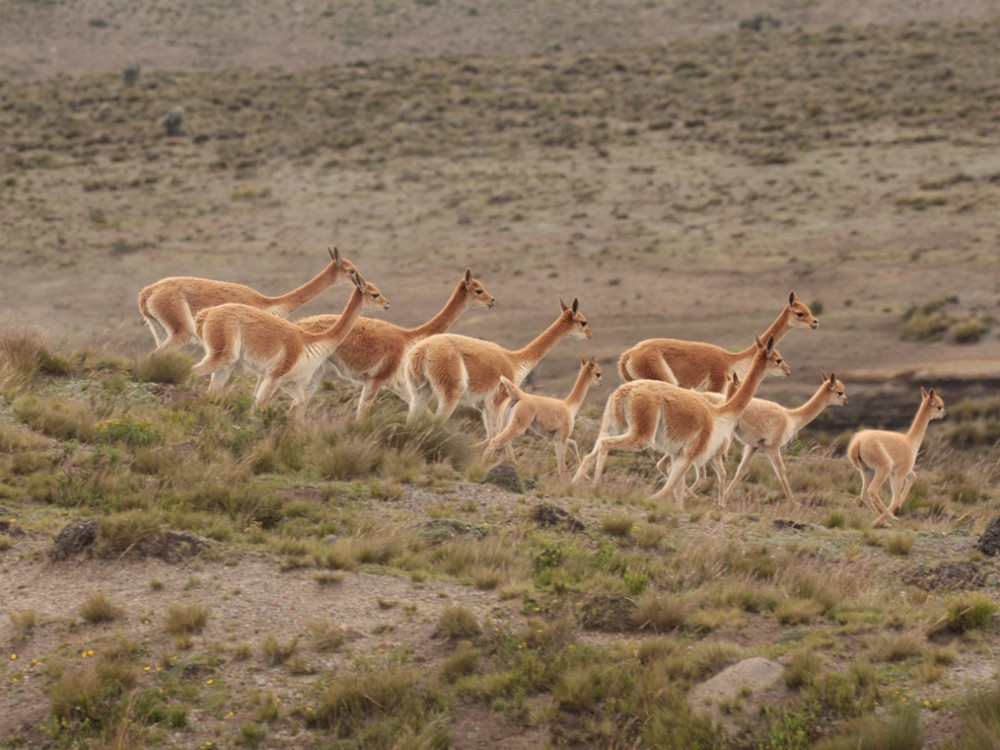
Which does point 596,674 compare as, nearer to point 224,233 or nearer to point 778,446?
point 778,446

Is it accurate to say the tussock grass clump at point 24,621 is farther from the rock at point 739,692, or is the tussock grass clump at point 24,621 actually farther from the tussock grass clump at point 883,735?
the tussock grass clump at point 883,735

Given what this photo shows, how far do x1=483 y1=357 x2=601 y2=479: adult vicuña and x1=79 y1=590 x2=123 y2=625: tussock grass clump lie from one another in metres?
5.22

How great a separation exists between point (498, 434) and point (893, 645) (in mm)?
5922

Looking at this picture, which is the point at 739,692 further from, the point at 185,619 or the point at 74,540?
the point at 74,540

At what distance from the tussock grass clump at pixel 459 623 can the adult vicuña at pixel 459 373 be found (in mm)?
4744

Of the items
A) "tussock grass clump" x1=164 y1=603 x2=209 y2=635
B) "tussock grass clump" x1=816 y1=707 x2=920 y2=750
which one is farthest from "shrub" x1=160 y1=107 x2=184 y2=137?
"tussock grass clump" x1=816 y1=707 x2=920 y2=750

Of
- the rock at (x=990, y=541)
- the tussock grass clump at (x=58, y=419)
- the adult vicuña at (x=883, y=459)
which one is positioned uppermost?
the tussock grass clump at (x=58, y=419)

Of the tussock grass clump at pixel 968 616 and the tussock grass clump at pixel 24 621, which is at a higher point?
the tussock grass clump at pixel 24 621

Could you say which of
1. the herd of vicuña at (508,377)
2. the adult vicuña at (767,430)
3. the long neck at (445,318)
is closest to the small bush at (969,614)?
the herd of vicuña at (508,377)

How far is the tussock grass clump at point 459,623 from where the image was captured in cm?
924

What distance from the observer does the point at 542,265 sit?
3297 cm

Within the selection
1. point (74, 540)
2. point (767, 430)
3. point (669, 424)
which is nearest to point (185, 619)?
point (74, 540)

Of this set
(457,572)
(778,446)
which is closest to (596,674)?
(457,572)

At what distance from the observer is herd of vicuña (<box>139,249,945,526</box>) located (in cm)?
1343
